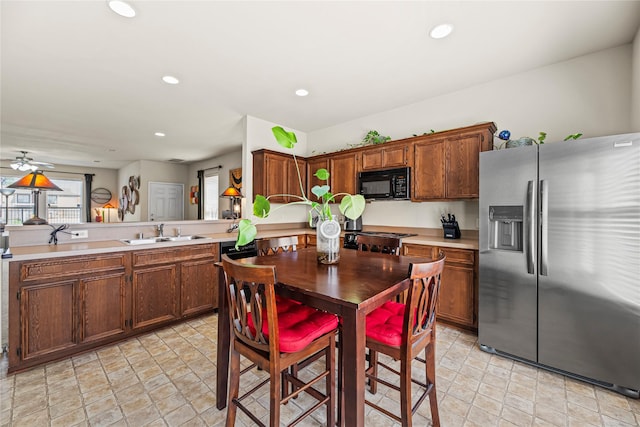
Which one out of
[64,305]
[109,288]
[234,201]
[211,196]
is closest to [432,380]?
[109,288]

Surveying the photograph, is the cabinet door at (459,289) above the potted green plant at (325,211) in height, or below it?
below

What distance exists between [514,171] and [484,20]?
1185 millimetres

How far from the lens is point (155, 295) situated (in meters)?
2.73

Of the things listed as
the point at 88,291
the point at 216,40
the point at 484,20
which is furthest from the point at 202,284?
the point at 484,20

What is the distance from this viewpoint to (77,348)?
90.4 inches

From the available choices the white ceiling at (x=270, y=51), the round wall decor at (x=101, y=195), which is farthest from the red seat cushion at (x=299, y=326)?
the round wall decor at (x=101, y=195)

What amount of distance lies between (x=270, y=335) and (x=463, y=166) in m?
2.69

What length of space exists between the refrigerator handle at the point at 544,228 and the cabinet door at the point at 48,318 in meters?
3.76

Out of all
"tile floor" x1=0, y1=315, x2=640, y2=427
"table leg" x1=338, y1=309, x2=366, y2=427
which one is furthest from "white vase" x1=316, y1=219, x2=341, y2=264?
"tile floor" x1=0, y1=315, x2=640, y2=427

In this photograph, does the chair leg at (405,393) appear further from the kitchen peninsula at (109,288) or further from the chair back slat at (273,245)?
the kitchen peninsula at (109,288)

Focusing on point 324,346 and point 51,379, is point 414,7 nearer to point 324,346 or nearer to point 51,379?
point 324,346

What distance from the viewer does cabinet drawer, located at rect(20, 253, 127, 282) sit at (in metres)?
2.08

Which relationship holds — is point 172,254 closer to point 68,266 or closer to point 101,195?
point 68,266

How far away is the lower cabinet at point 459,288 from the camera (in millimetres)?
2664
